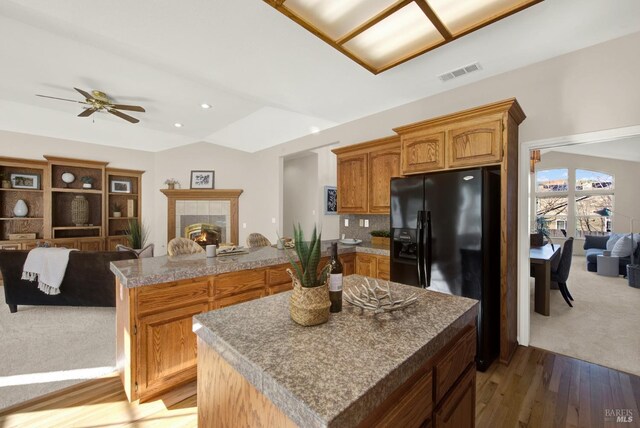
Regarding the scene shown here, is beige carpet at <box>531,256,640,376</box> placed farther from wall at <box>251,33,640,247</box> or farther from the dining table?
wall at <box>251,33,640,247</box>

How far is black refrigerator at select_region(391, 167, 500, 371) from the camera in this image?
2.30 meters

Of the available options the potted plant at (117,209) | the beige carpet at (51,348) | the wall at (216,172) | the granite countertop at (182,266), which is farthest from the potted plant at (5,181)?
the granite countertop at (182,266)

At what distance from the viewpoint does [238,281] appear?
7.62ft

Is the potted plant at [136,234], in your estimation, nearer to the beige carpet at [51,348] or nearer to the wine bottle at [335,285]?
the beige carpet at [51,348]

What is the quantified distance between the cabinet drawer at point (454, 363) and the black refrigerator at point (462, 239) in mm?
1210

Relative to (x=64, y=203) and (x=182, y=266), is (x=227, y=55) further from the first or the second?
(x=64, y=203)

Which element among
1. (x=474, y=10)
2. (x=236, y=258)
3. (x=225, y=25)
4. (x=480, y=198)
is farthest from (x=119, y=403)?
(x=474, y=10)

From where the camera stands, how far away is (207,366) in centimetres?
102

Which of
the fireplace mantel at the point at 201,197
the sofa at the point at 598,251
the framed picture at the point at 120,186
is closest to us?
the sofa at the point at 598,251

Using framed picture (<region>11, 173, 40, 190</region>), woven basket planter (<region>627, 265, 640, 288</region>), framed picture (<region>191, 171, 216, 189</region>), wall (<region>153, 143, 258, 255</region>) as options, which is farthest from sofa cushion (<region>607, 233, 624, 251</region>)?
framed picture (<region>11, 173, 40, 190</region>)

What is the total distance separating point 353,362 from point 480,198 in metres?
2.03

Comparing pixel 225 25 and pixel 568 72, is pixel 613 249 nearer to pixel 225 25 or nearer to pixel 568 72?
pixel 568 72

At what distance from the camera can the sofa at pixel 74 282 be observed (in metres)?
3.49

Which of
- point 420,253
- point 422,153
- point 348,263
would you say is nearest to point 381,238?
point 348,263
